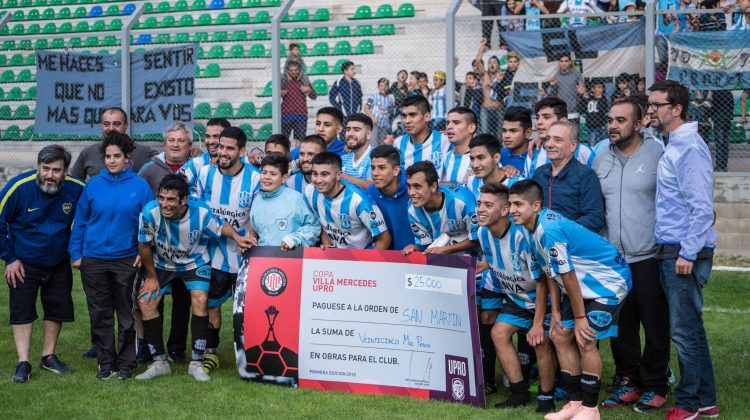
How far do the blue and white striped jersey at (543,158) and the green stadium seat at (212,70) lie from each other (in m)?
8.87

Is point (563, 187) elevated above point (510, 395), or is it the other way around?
point (563, 187)

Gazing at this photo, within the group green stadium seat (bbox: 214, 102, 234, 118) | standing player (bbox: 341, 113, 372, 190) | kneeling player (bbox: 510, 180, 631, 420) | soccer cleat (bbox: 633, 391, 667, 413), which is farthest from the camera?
green stadium seat (bbox: 214, 102, 234, 118)

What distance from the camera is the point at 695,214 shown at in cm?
602

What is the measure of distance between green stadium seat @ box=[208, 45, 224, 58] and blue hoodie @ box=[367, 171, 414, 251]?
8.91 m

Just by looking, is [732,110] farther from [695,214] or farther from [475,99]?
[695,214]

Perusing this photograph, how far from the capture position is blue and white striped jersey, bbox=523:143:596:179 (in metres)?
7.19

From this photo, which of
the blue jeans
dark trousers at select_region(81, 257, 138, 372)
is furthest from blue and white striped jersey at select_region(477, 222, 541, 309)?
dark trousers at select_region(81, 257, 138, 372)

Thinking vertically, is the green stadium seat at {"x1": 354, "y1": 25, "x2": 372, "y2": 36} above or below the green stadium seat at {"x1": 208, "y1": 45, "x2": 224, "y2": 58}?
above

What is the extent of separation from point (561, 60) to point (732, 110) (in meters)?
2.14

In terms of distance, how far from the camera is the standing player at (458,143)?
25.4 feet

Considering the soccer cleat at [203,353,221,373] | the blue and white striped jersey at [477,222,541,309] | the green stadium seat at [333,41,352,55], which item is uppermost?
the green stadium seat at [333,41,352,55]

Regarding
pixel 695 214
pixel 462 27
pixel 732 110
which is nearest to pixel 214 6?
pixel 462 27

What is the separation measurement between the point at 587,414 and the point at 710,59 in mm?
6700

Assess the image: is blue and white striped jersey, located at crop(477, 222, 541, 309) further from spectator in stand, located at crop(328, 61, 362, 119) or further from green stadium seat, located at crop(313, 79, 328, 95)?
green stadium seat, located at crop(313, 79, 328, 95)
